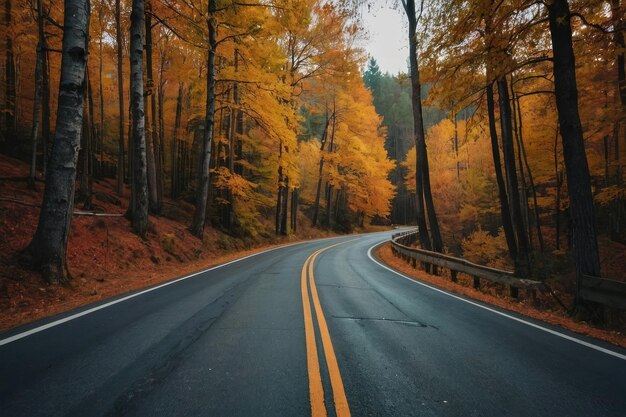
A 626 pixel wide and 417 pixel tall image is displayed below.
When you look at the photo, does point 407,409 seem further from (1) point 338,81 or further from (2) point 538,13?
(1) point 338,81

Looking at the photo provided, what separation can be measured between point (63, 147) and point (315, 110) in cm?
1959

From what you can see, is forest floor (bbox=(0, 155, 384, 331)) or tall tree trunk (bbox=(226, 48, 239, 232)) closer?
forest floor (bbox=(0, 155, 384, 331))

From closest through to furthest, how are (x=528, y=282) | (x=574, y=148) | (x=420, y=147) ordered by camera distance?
(x=574, y=148) → (x=528, y=282) → (x=420, y=147)

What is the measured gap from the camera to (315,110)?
24.9 meters

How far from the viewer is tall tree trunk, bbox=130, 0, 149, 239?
11.6 metres

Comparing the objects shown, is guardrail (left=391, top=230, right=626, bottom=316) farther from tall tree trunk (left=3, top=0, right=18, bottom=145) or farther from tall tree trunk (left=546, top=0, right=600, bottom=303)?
tall tree trunk (left=3, top=0, right=18, bottom=145)

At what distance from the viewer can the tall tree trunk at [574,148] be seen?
6734mm

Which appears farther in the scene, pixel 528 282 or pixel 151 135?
pixel 151 135

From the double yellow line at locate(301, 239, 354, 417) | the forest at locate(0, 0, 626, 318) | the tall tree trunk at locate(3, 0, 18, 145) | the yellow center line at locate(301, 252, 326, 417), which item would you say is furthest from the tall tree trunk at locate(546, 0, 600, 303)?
the tall tree trunk at locate(3, 0, 18, 145)

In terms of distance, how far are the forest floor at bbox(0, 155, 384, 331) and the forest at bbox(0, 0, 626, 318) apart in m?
0.37

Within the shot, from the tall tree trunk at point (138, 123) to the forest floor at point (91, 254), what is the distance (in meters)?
0.65

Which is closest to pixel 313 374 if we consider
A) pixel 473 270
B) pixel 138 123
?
pixel 473 270

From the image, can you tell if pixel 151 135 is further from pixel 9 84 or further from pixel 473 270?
pixel 473 270

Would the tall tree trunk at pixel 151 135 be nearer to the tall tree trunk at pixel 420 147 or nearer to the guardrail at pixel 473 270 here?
the tall tree trunk at pixel 420 147
